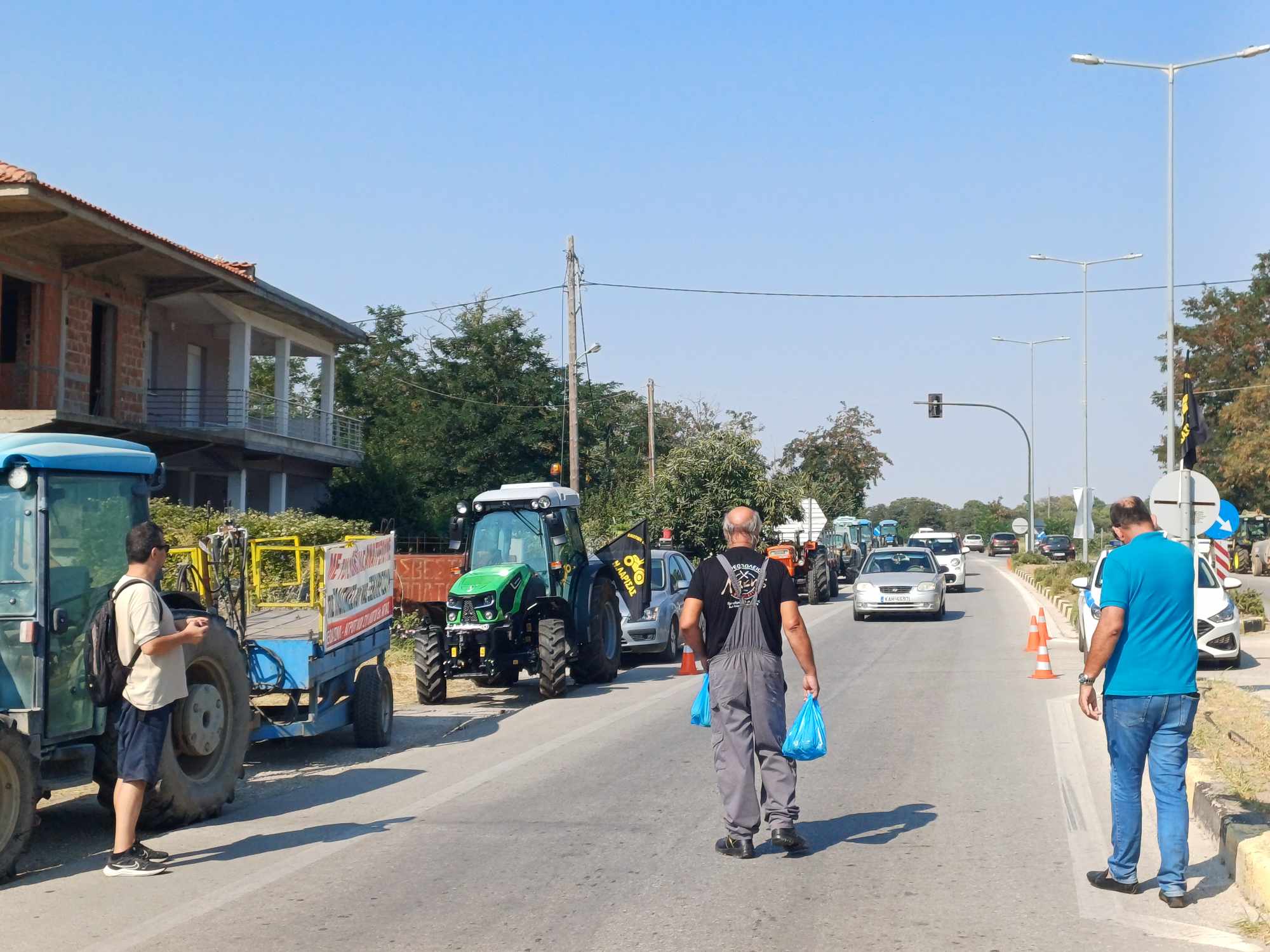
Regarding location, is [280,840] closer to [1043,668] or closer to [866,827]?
[866,827]

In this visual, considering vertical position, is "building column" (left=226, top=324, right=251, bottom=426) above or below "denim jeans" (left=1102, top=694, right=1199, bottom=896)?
above

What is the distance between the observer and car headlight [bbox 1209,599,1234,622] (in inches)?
679

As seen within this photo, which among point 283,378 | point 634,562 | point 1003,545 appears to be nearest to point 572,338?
point 283,378

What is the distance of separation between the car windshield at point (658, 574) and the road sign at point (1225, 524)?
25.3 ft

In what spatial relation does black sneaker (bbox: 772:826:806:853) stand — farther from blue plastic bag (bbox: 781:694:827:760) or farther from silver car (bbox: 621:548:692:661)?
silver car (bbox: 621:548:692:661)

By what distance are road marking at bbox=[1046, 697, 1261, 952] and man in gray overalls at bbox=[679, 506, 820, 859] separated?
1.57m

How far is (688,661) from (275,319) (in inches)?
764

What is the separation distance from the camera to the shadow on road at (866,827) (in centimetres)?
768

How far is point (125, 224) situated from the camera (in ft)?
77.0

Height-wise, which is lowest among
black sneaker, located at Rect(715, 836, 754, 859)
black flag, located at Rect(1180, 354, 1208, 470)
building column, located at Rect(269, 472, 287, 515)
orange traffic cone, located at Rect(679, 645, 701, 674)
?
orange traffic cone, located at Rect(679, 645, 701, 674)

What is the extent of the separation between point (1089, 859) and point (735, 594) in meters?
2.41

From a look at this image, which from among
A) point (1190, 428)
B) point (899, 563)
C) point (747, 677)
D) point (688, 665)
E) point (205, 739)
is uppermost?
point (1190, 428)

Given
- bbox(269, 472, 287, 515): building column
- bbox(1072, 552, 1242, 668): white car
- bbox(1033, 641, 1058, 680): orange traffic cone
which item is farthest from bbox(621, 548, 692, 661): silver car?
bbox(269, 472, 287, 515): building column

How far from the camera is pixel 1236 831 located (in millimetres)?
6805
